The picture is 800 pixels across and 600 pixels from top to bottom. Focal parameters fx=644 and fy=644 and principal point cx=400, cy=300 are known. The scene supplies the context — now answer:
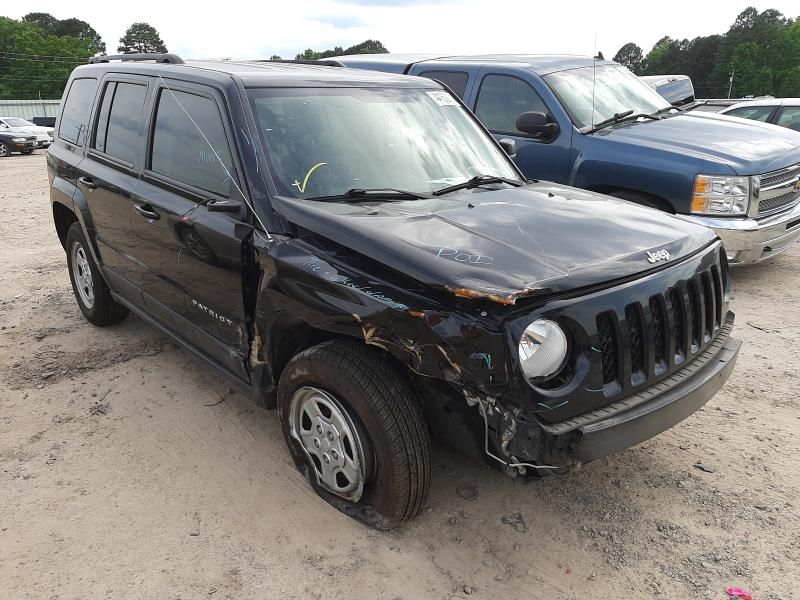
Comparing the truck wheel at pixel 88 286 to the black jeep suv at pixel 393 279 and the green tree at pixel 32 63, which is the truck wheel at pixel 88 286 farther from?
Result: the green tree at pixel 32 63

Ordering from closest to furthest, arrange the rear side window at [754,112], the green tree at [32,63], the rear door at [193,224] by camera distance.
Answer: the rear door at [193,224], the rear side window at [754,112], the green tree at [32,63]

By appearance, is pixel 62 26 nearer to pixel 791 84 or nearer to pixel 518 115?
pixel 791 84

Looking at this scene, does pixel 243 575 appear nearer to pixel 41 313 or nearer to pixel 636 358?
pixel 636 358

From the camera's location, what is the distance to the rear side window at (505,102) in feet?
21.8

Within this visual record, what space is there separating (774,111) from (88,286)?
405 inches

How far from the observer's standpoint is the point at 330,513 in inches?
122

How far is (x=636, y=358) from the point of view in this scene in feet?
8.71

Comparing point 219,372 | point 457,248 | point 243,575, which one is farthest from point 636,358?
point 219,372

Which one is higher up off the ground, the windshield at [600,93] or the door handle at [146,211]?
the windshield at [600,93]

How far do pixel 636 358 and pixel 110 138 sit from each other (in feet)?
12.3

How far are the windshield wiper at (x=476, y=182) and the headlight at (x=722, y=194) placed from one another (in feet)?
8.34

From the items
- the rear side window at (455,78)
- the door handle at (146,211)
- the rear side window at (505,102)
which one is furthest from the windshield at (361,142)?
the rear side window at (455,78)

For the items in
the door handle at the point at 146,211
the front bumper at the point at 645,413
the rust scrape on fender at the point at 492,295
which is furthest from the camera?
the door handle at the point at 146,211

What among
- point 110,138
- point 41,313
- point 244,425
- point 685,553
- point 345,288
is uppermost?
point 110,138
